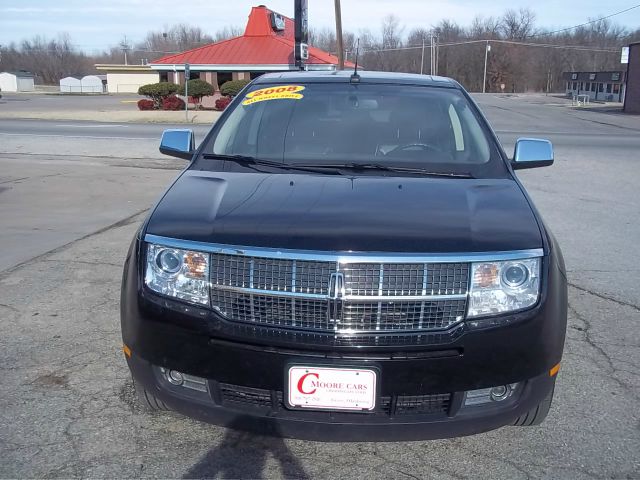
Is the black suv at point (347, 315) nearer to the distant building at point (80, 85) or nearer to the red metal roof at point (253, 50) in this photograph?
the red metal roof at point (253, 50)

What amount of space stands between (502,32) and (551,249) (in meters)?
113

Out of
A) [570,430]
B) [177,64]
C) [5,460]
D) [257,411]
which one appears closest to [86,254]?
[5,460]

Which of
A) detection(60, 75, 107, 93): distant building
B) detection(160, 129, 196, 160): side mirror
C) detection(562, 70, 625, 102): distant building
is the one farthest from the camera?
detection(60, 75, 107, 93): distant building

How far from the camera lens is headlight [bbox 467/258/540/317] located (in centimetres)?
261

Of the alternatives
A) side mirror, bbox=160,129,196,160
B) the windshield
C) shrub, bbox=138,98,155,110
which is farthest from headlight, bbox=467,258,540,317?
shrub, bbox=138,98,155,110

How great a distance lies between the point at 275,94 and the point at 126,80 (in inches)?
3384

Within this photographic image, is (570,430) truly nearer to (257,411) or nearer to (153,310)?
(257,411)

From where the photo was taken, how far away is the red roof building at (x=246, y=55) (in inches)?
1635

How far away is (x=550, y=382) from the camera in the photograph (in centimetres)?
280

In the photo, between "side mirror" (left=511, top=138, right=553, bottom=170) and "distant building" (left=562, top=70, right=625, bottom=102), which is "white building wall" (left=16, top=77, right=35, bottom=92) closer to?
"distant building" (left=562, top=70, right=625, bottom=102)

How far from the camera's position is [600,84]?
7375cm

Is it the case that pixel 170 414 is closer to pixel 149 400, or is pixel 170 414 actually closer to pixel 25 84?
pixel 149 400

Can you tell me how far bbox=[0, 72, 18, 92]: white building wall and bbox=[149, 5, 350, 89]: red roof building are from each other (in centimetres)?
5132

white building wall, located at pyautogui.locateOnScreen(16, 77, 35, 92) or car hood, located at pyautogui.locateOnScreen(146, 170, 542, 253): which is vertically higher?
white building wall, located at pyautogui.locateOnScreen(16, 77, 35, 92)
